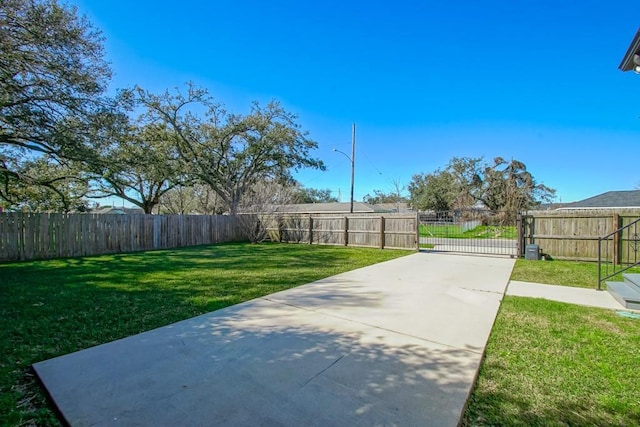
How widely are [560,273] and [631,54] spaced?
16.3 ft

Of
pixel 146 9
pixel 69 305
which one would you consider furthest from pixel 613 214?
pixel 146 9

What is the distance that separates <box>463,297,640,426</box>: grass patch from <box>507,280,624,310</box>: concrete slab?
78 centimetres

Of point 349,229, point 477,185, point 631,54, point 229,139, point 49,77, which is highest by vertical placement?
point 229,139

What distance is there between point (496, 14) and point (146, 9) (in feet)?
33.2

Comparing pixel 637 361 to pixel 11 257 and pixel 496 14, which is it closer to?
pixel 496 14

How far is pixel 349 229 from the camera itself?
13.7 m

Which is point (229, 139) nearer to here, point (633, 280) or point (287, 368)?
point (287, 368)

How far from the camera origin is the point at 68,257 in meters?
9.51

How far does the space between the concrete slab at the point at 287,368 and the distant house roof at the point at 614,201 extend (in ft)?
59.2

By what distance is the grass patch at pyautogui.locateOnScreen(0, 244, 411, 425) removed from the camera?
2472 mm

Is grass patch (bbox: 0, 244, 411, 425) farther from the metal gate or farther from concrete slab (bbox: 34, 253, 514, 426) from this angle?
the metal gate

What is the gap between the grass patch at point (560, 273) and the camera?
6125 millimetres

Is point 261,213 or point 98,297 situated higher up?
point 261,213

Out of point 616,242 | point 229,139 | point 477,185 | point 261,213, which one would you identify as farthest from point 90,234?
point 477,185
